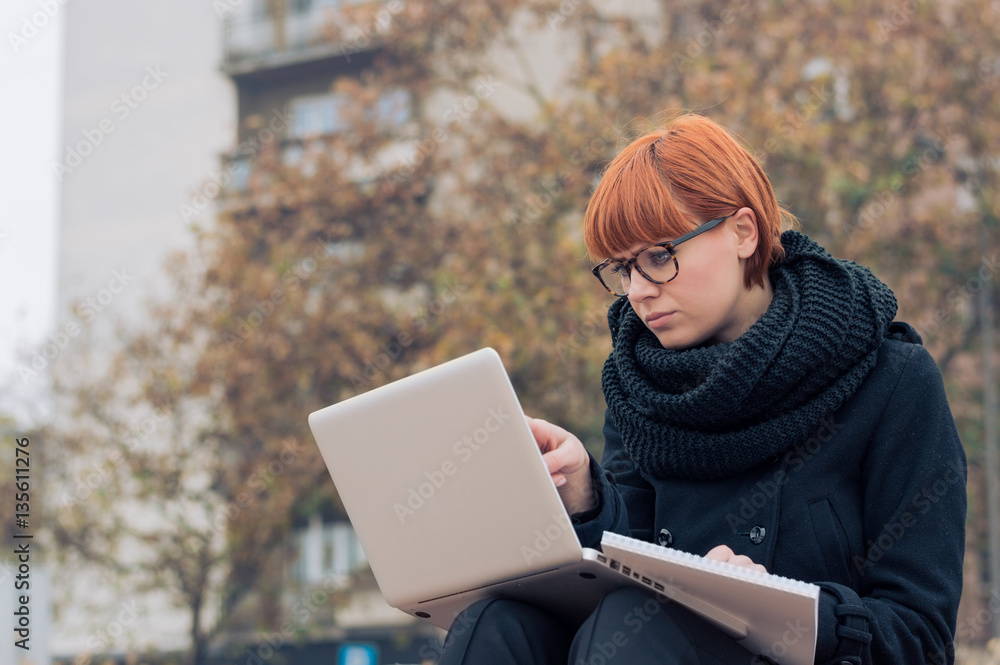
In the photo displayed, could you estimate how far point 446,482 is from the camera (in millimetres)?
1429

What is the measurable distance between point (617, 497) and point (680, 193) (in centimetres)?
56

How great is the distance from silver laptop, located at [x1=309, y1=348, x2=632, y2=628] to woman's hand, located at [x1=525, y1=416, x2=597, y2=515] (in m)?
0.17

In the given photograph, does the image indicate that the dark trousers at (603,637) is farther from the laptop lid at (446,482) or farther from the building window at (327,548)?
the building window at (327,548)

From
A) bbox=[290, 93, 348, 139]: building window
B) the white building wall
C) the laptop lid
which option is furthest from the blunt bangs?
bbox=[290, 93, 348, 139]: building window

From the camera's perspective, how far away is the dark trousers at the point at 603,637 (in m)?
1.33

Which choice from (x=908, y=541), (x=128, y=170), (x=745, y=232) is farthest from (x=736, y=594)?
(x=128, y=170)

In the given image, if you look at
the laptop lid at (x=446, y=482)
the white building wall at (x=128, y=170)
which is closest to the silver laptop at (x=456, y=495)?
the laptop lid at (x=446, y=482)

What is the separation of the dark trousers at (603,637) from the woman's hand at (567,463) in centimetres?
23

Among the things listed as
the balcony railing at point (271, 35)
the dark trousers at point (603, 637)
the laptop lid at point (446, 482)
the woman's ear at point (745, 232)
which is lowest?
the dark trousers at point (603, 637)

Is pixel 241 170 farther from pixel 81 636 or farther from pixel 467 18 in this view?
pixel 81 636

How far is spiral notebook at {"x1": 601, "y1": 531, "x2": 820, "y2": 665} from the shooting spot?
1.28m

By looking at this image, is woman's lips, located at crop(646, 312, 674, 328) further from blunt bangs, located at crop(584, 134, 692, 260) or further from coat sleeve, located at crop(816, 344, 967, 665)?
coat sleeve, located at crop(816, 344, 967, 665)

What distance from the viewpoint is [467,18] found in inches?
400

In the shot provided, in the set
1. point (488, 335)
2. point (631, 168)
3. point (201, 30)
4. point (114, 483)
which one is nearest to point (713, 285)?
point (631, 168)
